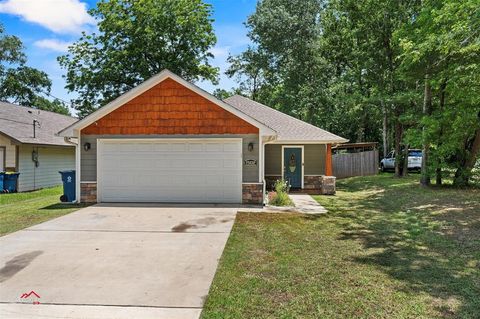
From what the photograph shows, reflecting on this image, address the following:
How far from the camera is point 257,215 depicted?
9.16 m

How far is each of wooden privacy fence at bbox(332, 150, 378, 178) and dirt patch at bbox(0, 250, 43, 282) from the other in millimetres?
18158

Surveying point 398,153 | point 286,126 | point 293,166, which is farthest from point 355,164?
point 293,166

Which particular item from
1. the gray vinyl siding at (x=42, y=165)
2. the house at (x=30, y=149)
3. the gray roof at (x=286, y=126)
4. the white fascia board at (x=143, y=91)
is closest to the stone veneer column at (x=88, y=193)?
the white fascia board at (x=143, y=91)

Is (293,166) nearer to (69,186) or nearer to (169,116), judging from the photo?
(169,116)

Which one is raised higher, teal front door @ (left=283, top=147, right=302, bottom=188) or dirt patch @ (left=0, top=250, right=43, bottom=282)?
teal front door @ (left=283, top=147, right=302, bottom=188)

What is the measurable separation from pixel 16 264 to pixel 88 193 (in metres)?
6.18

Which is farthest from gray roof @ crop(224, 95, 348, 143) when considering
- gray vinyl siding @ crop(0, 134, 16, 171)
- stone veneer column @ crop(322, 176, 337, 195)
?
gray vinyl siding @ crop(0, 134, 16, 171)

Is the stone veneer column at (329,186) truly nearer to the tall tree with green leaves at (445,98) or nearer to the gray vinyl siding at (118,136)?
the tall tree with green leaves at (445,98)

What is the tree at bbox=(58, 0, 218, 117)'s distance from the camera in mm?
25062

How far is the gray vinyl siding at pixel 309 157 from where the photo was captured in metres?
15.2

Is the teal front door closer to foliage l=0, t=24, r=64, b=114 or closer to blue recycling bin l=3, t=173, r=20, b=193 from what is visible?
blue recycling bin l=3, t=173, r=20, b=193

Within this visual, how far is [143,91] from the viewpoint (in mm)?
10914

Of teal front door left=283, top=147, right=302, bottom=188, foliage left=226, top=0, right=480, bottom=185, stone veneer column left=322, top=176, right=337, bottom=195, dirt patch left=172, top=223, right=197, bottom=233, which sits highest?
foliage left=226, top=0, right=480, bottom=185

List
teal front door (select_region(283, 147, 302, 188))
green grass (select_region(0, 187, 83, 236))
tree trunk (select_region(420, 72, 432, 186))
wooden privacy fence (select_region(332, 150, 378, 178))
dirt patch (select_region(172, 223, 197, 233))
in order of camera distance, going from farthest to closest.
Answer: wooden privacy fence (select_region(332, 150, 378, 178)) < teal front door (select_region(283, 147, 302, 188)) < tree trunk (select_region(420, 72, 432, 186)) < green grass (select_region(0, 187, 83, 236)) < dirt patch (select_region(172, 223, 197, 233))
